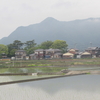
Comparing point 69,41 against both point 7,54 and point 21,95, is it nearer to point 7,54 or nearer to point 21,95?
point 7,54

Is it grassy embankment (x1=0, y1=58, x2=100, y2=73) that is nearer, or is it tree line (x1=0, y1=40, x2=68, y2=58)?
grassy embankment (x1=0, y1=58, x2=100, y2=73)

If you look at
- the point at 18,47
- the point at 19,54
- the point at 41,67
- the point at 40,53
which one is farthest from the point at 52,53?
the point at 41,67

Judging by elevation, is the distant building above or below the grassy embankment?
above

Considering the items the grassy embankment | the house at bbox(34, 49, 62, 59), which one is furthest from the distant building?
the grassy embankment

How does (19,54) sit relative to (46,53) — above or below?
above

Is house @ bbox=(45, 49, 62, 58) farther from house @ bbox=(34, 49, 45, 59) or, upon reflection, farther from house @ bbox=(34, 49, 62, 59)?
house @ bbox=(34, 49, 45, 59)

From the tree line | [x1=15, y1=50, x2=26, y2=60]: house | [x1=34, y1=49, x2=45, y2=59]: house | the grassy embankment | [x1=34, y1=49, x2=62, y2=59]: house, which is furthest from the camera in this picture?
[x1=15, y1=50, x2=26, y2=60]: house

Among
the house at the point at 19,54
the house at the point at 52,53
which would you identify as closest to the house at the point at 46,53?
the house at the point at 52,53

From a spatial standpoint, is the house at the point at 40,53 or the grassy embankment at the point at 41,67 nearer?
the grassy embankment at the point at 41,67

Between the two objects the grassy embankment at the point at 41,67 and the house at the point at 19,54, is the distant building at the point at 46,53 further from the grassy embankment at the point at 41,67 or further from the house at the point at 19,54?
the grassy embankment at the point at 41,67

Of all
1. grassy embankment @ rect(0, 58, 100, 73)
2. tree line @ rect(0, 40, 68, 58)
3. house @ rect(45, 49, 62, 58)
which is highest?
tree line @ rect(0, 40, 68, 58)

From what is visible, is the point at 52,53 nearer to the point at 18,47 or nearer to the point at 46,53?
the point at 46,53

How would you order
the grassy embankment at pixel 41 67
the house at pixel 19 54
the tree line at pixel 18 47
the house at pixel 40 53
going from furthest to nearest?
the house at pixel 19 54 → the tree line at pixel 18 47 → the house at pixel 40 53 → the grassy embankment at pixel 41 67

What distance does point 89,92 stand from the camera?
1345 centimetres
